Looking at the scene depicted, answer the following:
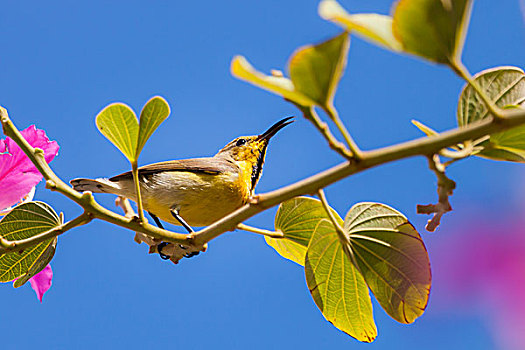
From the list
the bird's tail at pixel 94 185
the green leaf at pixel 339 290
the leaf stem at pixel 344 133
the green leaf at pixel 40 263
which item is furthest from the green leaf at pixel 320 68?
the bird's tail at pixel 94 185

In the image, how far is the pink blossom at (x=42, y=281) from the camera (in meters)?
1.34

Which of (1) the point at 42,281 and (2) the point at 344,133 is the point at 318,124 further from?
(1) the point at 42,281

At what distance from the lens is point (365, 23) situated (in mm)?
677

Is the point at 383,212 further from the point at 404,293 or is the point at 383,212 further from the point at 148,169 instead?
the point at 148,169

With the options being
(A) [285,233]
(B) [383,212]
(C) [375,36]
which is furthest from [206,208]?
(C) [375,36]

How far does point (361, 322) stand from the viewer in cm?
125

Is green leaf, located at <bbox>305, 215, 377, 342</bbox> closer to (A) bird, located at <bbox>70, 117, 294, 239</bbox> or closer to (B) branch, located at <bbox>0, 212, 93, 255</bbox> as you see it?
(B) branch, located at <bbox>0, 212, 93, 255</bbox>

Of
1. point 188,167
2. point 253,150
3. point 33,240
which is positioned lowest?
point 33,240

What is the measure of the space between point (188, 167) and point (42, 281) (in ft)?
3.13

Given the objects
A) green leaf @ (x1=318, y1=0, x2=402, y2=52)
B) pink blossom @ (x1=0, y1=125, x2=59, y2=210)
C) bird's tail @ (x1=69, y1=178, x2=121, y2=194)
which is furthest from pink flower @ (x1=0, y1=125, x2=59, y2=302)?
bird's tail @ (x1=69, y1=178, x2=121, y2=194)

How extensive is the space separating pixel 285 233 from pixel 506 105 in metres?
0.57

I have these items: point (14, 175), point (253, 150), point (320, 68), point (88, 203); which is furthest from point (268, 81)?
point (253, 150)

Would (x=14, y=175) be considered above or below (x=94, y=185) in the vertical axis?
below

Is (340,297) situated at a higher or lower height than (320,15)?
lower
